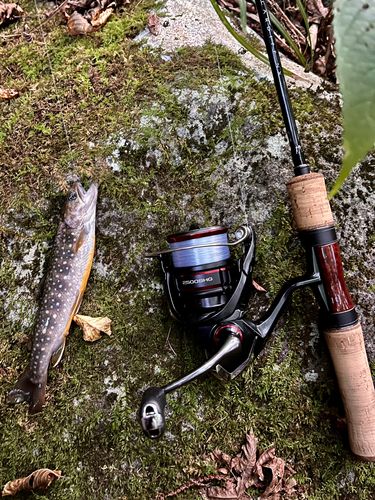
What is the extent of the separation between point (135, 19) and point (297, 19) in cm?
104

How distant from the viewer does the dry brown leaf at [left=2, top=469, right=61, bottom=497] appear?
228cm

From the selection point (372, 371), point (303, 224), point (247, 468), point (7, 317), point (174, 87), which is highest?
point (174, 87)

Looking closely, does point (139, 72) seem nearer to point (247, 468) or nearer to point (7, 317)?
point (7, 317)

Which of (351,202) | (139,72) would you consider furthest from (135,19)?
(351,202)

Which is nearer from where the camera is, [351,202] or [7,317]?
[351,202]

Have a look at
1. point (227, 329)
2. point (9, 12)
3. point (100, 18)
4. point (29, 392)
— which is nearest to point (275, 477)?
point (227, 329)

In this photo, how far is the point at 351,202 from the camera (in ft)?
7.75

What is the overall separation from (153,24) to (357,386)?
2.10 m

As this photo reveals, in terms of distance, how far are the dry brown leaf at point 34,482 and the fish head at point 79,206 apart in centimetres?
116

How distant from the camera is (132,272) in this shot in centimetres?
A: 248

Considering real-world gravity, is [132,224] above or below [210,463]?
above

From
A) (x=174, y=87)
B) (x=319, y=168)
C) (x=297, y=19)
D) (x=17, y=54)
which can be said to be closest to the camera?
(x=319, y=168)

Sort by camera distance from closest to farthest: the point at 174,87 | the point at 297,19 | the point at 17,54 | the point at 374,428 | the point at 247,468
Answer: the point at 374,428 < the point at 247,468 < the point at 174,87 < the point at 17,54 < the point at 297,19

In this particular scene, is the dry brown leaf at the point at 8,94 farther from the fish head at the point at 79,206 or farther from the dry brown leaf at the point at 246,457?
the dry brown leaf at the point at 246,457
